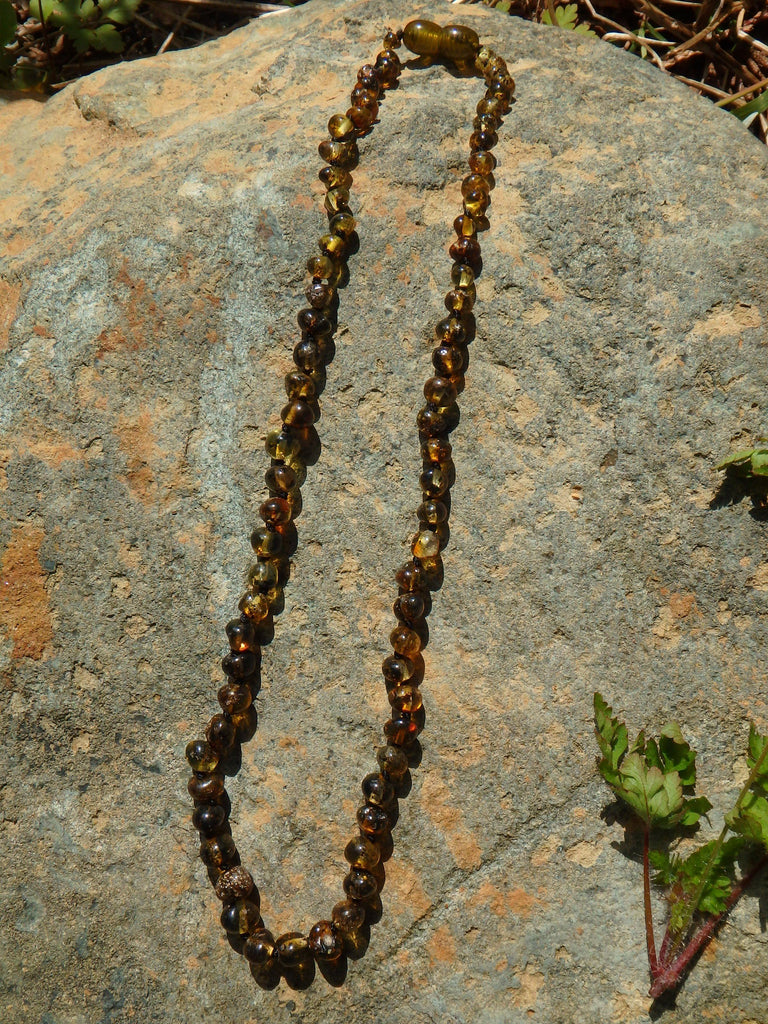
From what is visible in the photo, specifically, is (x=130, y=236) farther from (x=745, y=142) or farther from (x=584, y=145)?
(x=745, y=142)

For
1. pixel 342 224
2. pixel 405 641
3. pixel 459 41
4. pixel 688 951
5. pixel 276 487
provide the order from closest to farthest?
1. pixel 688 951
2. pixel 405 641
3. pixel 276 487
4. pixel 342 224
5. pixel 459 41

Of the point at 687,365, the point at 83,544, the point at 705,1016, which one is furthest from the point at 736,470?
the point at 83,544

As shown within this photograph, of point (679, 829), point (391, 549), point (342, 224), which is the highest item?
point (342, 224)

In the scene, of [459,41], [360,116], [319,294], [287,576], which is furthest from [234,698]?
[459,41]

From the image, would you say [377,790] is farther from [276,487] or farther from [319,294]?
[319,294]

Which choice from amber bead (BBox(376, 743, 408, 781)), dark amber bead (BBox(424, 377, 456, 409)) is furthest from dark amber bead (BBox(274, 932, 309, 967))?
dark amber bead (BBox(424, 377, 456, 409))

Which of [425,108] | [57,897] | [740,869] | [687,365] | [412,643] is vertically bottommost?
[57,897]

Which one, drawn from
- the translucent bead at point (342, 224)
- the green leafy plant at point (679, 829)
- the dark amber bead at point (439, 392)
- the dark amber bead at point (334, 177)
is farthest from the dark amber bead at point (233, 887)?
the dark amber bead at point (334, 177)
